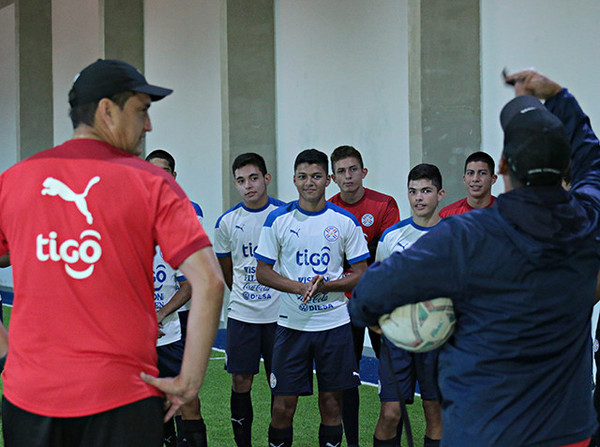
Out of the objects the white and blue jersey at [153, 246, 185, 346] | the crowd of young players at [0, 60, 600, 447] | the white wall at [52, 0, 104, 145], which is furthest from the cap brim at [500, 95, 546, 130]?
the white wall at [52, 0, 104, 145]

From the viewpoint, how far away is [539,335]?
81.7 inches

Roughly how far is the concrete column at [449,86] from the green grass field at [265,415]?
2.24 meters

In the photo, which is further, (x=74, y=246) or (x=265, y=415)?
(x=265, y=415)

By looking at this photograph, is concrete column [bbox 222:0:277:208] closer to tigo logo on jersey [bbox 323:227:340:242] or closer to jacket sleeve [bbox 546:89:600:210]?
tigo logo on jersey [bbox 323:227:340:242]

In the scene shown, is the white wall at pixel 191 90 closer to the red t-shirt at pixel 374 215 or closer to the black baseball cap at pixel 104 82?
the red t-shirt at pixel 374 215

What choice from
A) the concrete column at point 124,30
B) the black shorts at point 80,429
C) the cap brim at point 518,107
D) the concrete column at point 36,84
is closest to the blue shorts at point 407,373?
the black shorts at point 80,429

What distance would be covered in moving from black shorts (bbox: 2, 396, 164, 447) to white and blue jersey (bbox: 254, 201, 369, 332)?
2.66m

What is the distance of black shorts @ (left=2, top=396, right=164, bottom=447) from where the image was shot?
221 centimetres

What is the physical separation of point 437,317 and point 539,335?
0.28 metres

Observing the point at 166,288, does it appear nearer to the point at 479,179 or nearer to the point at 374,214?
the point at 374,214

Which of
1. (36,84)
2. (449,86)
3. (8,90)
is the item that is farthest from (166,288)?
(8,90)

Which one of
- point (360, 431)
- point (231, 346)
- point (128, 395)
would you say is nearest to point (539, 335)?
point (128, 395)

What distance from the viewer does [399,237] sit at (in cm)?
511

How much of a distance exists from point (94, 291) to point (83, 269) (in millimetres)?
72
